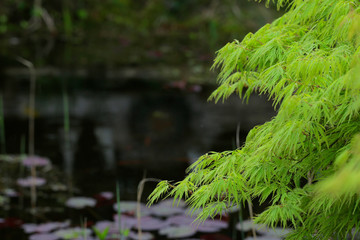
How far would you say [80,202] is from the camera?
95.3 inches

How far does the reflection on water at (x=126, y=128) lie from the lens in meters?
2.85

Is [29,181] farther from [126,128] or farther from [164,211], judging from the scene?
[126,128]

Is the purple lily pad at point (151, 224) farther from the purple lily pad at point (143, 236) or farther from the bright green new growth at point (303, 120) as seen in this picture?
the bright green new growth at point (303, 120)

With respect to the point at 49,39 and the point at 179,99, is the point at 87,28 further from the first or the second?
the point at 179,99

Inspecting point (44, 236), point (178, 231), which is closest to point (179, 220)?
point (178, 231)

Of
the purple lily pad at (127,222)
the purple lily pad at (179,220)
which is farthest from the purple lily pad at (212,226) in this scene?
the purple lily pad at (127,222)

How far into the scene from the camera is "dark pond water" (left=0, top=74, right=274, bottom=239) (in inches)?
111

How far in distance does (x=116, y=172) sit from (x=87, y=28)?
10.2 feet

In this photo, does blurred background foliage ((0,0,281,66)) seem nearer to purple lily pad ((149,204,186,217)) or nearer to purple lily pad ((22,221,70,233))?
purple lily pad ((149,204,186,217))

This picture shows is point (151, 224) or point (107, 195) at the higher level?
point (107, 195)

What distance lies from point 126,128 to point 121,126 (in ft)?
0.16

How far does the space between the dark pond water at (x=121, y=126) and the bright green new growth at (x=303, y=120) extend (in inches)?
58.5

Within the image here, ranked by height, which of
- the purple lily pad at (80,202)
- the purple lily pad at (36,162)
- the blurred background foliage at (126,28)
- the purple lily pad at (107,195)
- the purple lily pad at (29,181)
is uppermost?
the blurred background foliage at (126,28)

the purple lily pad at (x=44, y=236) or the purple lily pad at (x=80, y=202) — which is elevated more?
the purple lily pad at (x=80, y=202)
